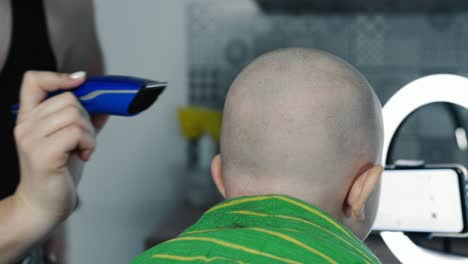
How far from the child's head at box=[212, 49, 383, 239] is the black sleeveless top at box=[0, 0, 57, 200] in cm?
42

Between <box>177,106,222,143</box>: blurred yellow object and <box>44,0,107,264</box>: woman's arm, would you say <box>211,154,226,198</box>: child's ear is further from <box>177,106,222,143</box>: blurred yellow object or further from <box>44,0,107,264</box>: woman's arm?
<box>177,106,222,143</box>: blurred yellow object

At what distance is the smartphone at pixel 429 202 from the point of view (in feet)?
2.67

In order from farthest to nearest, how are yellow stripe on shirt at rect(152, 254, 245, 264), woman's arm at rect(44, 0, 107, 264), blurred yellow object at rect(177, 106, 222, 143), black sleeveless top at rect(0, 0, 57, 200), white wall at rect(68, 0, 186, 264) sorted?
1. white wall at rect(68, 0, 186, 264)
2. blurred yellow object at rect(177, 106, 222, 143)
3. woman's arm at rect(44, 0, 107, 264)
4. black sleeveless top at rect(0, 0, 57, 200)
5. yellow stripe on shirt at rect(152, 254, 245, 264)

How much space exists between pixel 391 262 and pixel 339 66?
0.28 meters

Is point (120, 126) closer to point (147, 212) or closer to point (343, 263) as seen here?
point (147, 212)

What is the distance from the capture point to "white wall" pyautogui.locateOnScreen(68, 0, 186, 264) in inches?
90.7

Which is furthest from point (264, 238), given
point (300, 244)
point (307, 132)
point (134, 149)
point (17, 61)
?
point (134, 149)

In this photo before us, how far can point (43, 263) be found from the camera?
1.37 metres

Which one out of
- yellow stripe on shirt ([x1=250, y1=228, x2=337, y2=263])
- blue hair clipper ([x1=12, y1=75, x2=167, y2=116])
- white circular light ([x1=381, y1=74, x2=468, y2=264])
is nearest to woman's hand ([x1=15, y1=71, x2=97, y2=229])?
blue hair clipper ([x1=12, y1=75, x2=167, y2=116])

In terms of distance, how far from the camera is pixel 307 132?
0.77 m

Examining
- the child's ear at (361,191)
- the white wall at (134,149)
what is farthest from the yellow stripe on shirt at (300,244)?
the white wall at (134,149)

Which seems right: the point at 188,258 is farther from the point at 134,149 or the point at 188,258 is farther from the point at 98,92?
the point at 134,149

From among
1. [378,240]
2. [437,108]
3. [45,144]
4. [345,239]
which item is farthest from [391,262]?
[437,108]

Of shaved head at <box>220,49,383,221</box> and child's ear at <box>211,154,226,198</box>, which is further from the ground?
shaved head at <box>220,49,383,221</box>
